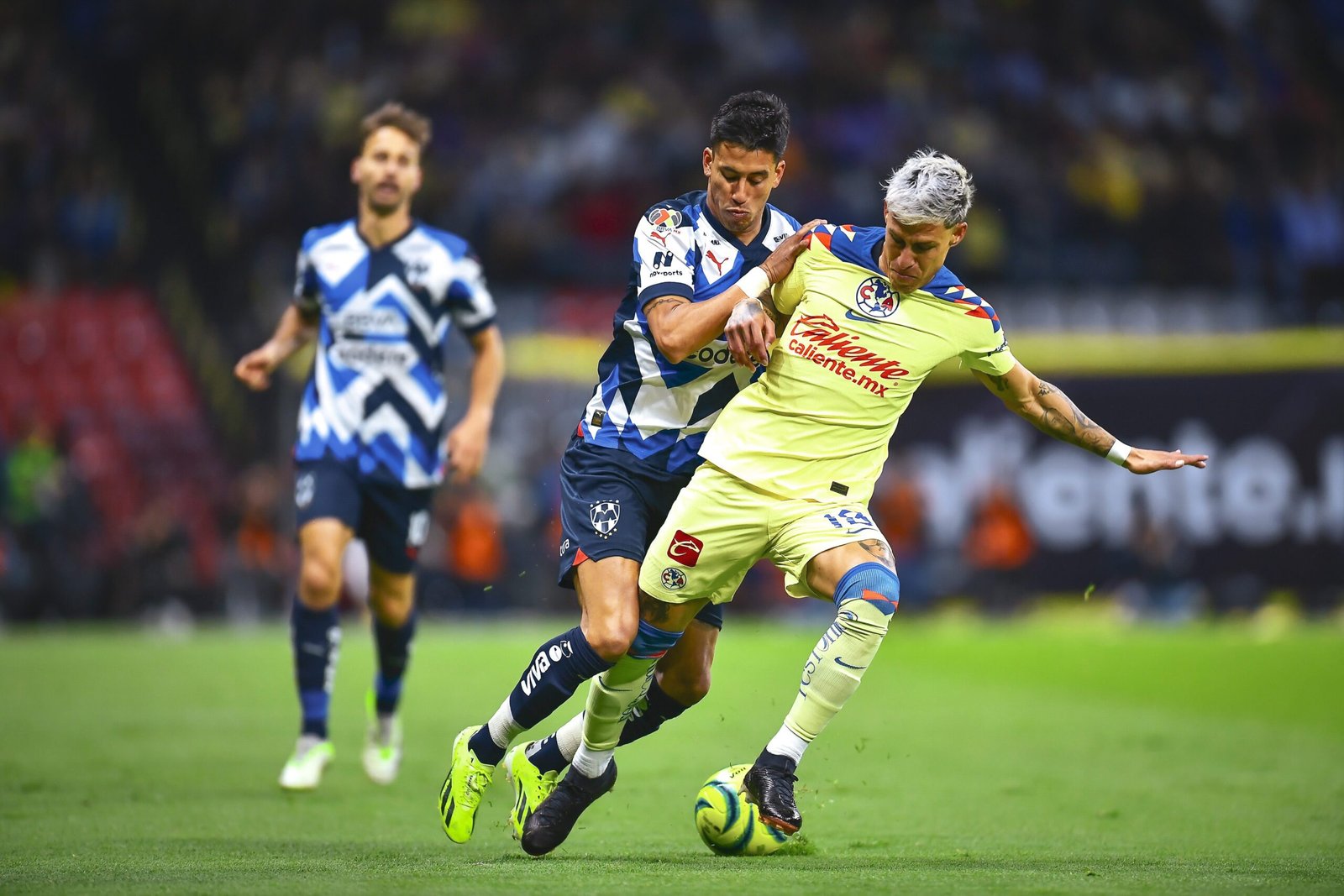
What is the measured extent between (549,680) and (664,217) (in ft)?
5.40

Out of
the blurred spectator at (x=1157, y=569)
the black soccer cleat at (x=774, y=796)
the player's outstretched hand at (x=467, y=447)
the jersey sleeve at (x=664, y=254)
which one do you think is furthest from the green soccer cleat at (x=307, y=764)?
the blurred spectator at (x=1157, y=569)

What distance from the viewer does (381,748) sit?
25.6 feet

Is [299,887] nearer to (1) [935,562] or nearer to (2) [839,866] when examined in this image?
(2) [839,866]

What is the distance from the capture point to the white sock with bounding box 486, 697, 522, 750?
5.76 metres

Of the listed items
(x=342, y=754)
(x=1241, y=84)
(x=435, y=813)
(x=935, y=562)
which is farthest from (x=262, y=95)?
(x=435, y=813)

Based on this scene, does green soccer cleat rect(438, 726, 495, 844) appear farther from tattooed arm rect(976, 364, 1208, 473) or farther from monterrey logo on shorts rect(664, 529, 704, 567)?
tattooed arm rect(976, 364, 1208, 473)

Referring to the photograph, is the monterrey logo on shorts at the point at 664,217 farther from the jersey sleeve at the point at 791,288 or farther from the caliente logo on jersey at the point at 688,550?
the caliente logo on jersey at the point at 688,550

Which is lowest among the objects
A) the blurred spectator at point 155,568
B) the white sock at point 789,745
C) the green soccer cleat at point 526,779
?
the blurred spectator at point 155,568

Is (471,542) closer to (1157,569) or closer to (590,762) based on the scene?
(1157,569)

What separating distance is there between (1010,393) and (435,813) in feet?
9.28

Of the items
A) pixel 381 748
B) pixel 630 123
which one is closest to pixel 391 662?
pixel 381 748

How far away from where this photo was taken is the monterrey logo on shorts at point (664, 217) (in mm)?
5691

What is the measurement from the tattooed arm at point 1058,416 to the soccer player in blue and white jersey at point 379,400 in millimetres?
2701

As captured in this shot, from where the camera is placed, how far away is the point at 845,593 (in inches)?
211
